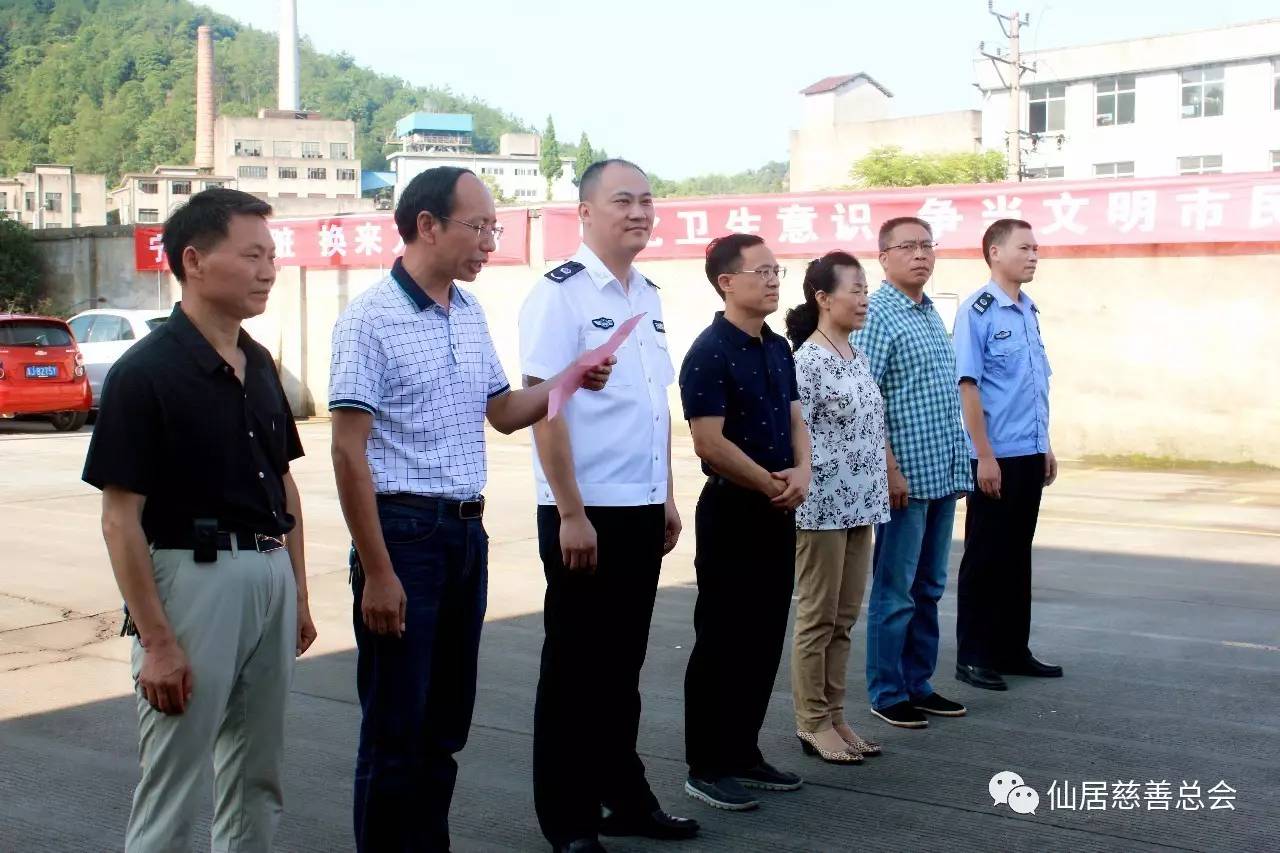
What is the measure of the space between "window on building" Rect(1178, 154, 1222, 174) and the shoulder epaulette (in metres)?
62.0

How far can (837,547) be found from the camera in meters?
4.87

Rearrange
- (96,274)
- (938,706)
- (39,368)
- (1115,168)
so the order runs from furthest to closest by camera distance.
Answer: (1115,168), (96,274), (39,368), (938,706)

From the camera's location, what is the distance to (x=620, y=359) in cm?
408

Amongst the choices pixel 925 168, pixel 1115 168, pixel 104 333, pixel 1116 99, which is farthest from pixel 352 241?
pixel 1115 168

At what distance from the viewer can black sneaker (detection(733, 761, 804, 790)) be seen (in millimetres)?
4680

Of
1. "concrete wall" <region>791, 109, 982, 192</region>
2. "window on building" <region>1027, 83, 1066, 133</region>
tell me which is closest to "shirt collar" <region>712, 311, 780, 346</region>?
"window on building" <region>1027, 83, 1066, 133</region>

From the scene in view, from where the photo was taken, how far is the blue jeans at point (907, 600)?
532cm

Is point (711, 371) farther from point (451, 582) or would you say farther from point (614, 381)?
point (451, 582)

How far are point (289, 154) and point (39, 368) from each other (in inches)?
4372

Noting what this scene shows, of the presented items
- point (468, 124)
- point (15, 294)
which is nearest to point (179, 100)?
point (468, 124)

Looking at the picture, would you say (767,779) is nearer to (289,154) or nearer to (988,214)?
(988,214)

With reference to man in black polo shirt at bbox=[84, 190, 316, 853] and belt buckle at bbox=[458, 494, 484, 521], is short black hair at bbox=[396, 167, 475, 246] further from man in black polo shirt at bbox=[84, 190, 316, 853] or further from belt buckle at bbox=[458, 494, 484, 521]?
belt buckle at bbox=[458, 494, 484, 521]

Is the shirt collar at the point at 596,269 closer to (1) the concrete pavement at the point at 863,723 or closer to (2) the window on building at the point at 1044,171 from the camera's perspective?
(1) the concrete pavement at the point at 863,723

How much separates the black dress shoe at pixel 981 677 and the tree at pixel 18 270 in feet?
77.7
